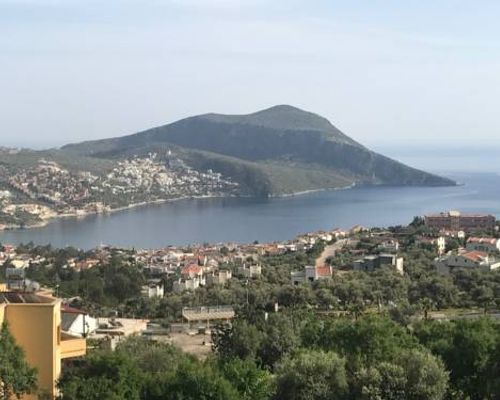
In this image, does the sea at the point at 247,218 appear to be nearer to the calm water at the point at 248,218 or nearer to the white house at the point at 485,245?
the calm water at the point at 248,218

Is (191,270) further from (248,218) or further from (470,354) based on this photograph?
(248,218)

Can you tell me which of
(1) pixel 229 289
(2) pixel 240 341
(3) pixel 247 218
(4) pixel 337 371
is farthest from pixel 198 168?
(4) pixel 337 371

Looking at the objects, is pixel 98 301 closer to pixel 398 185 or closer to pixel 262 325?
pixel 262 325

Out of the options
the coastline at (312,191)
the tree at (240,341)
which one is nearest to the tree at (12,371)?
the tree at (240,341)

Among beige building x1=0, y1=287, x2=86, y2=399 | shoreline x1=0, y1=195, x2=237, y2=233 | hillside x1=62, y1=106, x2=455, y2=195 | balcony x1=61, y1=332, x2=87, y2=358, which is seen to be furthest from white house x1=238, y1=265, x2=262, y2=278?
hillside x1=62, y1=106, x2=455, y2=195

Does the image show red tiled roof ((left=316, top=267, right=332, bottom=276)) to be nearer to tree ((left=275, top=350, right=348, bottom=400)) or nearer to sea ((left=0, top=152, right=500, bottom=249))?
tree ((left=275, top=350, right=348, bottom=400))
